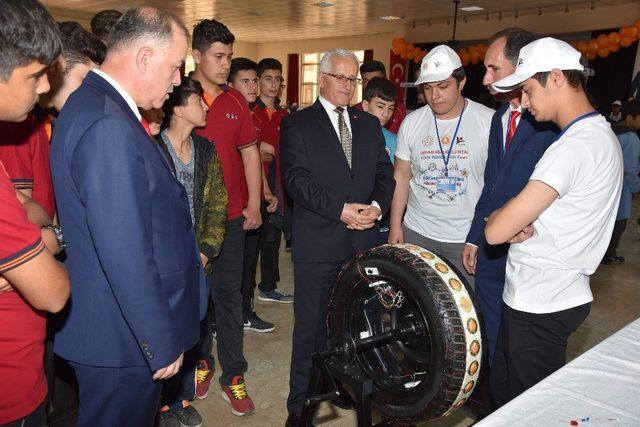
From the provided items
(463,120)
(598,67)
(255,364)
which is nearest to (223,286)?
(255,364)

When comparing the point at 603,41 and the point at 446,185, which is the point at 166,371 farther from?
the point at 603,41

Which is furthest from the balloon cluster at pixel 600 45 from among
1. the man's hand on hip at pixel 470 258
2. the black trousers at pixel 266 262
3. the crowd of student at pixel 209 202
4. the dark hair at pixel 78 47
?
the dark hair at pixel 78 47

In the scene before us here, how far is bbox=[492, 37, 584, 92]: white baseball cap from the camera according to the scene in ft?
5.04

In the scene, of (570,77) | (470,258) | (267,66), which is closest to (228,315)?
(470,258)

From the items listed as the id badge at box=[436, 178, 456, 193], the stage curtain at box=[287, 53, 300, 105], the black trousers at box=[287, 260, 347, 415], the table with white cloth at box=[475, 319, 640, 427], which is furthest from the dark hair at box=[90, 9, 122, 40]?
the stage curtain at box=[287, 53, 300, 105]

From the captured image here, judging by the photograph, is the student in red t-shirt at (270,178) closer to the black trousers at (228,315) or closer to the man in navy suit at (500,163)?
the black trousers at (228,315)

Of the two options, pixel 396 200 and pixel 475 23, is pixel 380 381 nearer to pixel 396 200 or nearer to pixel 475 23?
pixel 396 200

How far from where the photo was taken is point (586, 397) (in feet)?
3.98

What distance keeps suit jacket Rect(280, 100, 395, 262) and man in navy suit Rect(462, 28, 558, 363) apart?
52cm

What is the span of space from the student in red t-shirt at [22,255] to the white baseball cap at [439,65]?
5.69ft

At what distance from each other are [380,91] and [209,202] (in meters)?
1.33

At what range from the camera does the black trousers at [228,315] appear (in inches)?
98.6

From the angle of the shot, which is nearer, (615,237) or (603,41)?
(615,237)

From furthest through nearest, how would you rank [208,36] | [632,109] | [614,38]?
[614,38], [632,109], [208,36]
